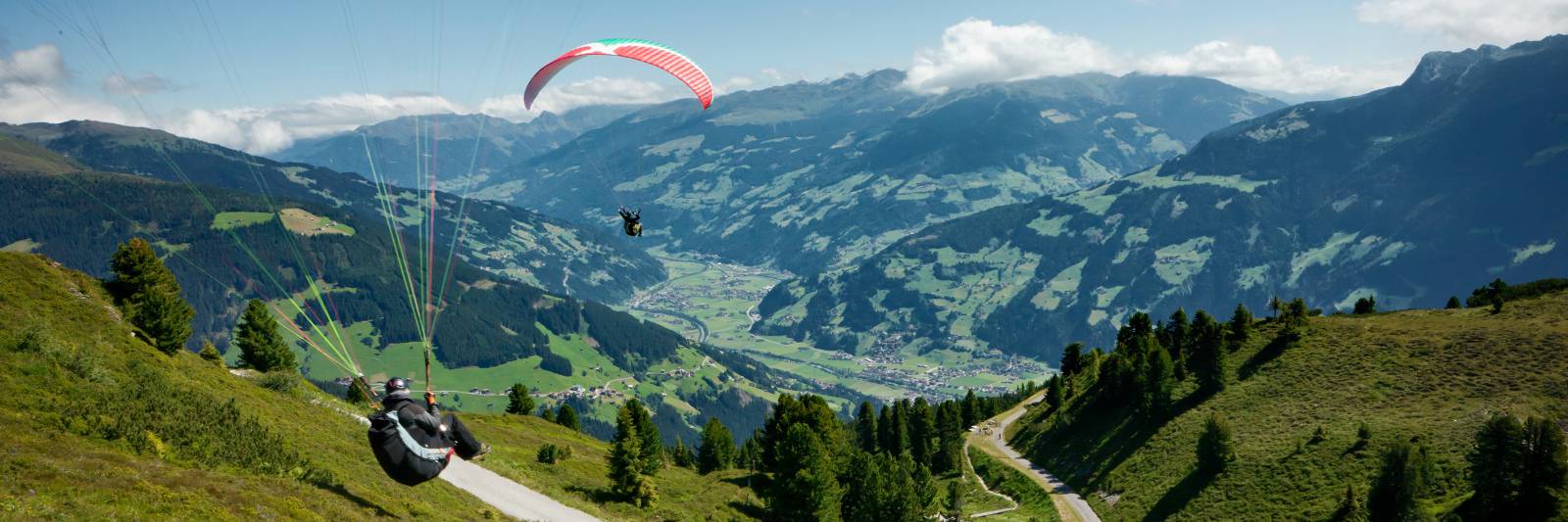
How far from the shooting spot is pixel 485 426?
75.6 meters

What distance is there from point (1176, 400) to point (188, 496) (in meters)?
102

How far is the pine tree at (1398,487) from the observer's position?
5538 cm

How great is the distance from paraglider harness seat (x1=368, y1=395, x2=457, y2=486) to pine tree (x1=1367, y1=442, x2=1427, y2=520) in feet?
203

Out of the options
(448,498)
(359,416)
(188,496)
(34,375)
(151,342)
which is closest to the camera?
(188,496)

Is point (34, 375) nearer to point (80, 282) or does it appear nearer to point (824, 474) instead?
point (80, 282)

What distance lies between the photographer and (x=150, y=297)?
56.4 meters

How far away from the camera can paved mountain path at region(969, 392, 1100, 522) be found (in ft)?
286

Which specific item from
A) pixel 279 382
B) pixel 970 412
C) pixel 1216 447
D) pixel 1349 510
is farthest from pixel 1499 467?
pixel 970 412

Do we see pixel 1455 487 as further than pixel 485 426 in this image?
No

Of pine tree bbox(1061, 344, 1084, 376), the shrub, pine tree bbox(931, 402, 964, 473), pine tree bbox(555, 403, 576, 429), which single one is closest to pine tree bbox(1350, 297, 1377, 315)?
pine tree bbox(1061, 344, 1084, 376)

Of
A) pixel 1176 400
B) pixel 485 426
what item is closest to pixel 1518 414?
pixel 1176 400

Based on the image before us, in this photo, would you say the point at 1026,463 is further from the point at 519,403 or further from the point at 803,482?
the point at 519,403

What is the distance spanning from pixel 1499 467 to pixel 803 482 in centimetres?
4529

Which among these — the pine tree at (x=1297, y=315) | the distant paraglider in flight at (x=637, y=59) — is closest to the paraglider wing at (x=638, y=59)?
the distant paraglider in flight at (x=637, y=59)
